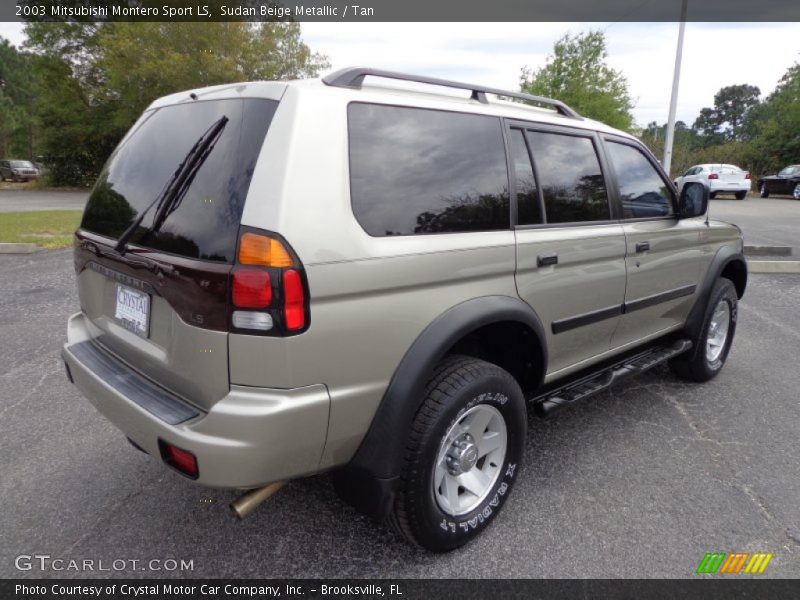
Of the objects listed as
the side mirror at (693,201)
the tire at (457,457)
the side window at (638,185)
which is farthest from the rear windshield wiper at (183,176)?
the side mirror at (693,201)

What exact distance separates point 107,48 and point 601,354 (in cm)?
2778

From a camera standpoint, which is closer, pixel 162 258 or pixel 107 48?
pixel 162 258

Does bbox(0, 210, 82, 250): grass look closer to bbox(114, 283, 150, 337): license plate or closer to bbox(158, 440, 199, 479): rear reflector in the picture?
bbox(114, 283, 150, 337): license plate

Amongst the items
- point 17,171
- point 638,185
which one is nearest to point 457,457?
point 638,185

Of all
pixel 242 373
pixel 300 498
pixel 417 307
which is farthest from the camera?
pixel 300 498

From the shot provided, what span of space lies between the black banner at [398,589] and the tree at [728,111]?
96.2 m

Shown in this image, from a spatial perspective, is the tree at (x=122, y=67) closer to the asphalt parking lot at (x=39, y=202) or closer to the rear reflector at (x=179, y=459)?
the asphalt parking lot at (x=39, y=202)

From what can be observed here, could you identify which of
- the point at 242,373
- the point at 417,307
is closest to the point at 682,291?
the point at 417,307

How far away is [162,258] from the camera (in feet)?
6.16

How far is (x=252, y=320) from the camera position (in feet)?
5.52

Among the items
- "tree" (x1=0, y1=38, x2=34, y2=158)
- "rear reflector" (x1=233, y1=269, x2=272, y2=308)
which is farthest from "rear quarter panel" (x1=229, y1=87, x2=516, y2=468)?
"tree" (x1=0, y1=38, x2=34, y2=158)

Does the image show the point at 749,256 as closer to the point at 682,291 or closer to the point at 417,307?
the point at 682,291

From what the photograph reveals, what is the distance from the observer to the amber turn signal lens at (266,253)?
1.67 meters

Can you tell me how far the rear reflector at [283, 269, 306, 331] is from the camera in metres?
1.67
